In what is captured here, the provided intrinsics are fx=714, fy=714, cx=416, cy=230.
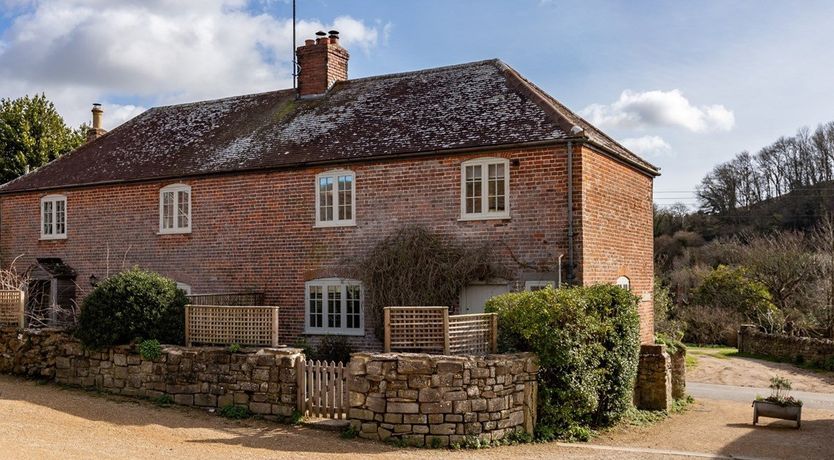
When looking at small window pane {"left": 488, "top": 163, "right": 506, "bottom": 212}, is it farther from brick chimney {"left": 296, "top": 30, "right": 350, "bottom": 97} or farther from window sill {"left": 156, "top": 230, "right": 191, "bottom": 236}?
window sill {"left": 156, "top": 230, "right": 191, "bottom": 236}

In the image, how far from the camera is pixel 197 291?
21328mm

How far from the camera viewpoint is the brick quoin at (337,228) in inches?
661

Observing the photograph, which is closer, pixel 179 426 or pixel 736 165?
pixel 179 426

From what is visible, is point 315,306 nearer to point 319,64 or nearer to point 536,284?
point 536,284

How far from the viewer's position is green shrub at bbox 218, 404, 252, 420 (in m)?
13.8

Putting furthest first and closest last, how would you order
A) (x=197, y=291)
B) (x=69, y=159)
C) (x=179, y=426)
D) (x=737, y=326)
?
(x=737, y=326)
(x=69, y=159)
(x=197, y=291)
(x=179, y=426)

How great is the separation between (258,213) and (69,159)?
1005 centimetres

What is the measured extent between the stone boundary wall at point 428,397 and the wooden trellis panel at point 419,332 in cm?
56

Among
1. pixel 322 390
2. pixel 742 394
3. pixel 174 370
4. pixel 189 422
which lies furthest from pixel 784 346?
pixel 189 422

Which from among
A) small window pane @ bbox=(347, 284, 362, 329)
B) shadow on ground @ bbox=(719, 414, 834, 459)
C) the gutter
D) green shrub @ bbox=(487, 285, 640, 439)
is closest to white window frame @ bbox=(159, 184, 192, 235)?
the gutter

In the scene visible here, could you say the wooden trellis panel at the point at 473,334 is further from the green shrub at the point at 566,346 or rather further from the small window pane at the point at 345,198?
the small window pane at the point at 345,198

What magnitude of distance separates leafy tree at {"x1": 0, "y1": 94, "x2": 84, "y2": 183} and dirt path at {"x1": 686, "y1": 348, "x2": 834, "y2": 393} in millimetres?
30995

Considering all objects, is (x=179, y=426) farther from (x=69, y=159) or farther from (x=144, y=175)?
(x=69, y=159)

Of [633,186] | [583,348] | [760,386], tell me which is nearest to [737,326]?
[760,386]
